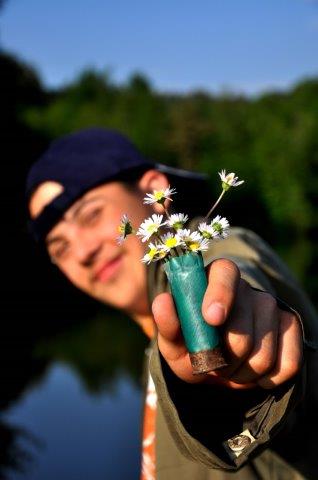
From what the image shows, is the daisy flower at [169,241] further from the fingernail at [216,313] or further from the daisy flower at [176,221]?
the fingernail at [216,313]

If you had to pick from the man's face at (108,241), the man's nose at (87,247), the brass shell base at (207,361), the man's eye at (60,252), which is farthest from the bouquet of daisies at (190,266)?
the man's eye at (60,252)

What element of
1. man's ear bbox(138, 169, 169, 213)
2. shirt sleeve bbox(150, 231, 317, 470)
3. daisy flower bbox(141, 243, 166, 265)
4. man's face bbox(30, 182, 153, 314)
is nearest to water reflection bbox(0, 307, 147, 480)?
man's face bbox(30, 182, 153, 314)

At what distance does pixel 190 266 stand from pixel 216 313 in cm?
10

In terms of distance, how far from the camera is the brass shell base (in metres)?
1.26

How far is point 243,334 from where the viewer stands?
1363 mm

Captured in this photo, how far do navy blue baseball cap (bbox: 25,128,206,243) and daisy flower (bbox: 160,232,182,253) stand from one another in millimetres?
1554

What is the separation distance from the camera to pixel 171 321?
129 centimetres

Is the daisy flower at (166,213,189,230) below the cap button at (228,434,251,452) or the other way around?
the other way around

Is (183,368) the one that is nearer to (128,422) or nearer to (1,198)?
(128,422)

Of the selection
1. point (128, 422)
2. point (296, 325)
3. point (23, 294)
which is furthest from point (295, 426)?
point (23, 294)

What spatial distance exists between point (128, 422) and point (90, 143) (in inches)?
303

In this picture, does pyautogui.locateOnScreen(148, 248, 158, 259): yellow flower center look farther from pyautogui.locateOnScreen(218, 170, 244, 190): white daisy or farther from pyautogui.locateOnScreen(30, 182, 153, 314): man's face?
pyautogui.locateOnScreen(30, 182, 153, 314): man's face

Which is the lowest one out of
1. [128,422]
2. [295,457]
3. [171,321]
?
[128,422]

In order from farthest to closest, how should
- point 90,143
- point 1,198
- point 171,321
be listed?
point 1,198 → point 90,143 → point 171,321
